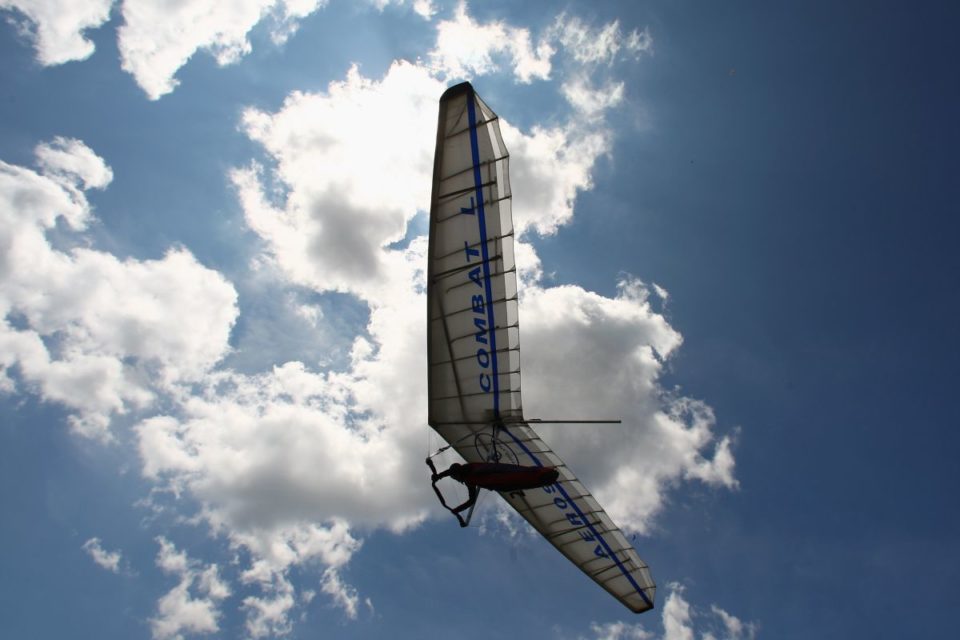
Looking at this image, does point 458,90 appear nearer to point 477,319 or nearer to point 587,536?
point 477,319

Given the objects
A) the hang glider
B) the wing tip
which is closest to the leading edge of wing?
the hang glider

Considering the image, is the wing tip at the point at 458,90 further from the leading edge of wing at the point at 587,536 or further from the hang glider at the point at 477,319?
the leading edge of wing at the point at 587,536

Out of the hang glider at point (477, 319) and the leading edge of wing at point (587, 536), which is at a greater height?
the hang glider at point (477, 319)

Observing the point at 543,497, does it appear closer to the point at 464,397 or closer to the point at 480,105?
the point at 464,397

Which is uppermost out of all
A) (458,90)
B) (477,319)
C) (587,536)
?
(458,90)

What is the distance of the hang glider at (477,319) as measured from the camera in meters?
14.8

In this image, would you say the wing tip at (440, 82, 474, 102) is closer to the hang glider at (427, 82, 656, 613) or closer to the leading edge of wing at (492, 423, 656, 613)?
the hang glider at (427, 82, 656, 613)

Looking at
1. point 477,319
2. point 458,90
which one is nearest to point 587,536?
point 477,319

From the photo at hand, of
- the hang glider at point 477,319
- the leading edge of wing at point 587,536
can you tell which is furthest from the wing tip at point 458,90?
the leading edge of wing at point 587,536

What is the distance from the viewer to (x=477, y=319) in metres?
16.5

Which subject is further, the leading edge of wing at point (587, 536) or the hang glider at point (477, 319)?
the leading edge of wing at point (587, 536)

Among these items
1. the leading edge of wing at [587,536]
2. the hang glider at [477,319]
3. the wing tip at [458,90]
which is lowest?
the leading edge of wing at [587,536]

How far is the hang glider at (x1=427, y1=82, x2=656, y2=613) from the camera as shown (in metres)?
14.8

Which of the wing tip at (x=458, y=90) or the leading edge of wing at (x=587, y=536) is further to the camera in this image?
the leading edge of wing at (x=587, y=536)
